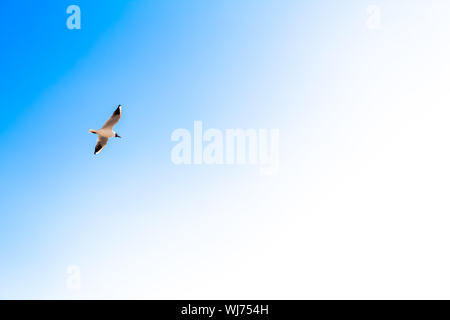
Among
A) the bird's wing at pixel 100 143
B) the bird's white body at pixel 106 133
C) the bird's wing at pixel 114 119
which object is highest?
the bird's wing at pixel 114 119

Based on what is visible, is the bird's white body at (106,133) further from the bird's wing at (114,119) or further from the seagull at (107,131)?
the bird's wing at (114,119)

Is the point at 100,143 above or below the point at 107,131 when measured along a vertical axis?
below

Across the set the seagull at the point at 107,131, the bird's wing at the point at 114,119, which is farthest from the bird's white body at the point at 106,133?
the bird's wing at the point at 114,119

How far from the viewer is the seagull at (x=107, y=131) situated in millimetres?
18031

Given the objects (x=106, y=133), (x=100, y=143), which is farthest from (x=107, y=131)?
(x=100, y=143)

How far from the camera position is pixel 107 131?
19016 mm

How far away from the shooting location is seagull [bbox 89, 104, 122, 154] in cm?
1803

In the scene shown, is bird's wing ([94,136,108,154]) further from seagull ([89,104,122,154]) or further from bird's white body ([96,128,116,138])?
bird's white body ([96,128,116,138])

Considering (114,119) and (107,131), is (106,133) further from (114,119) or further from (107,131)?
(114,119)

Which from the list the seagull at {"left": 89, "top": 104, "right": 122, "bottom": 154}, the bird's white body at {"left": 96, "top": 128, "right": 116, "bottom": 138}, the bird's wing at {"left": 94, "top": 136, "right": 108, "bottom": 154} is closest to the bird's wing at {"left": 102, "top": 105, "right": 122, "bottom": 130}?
the seagull at {"left": 89, "top": 104, "right": 122, "bottom": 154}

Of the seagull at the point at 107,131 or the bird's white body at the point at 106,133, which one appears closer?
the seagull at the point at 107,131
